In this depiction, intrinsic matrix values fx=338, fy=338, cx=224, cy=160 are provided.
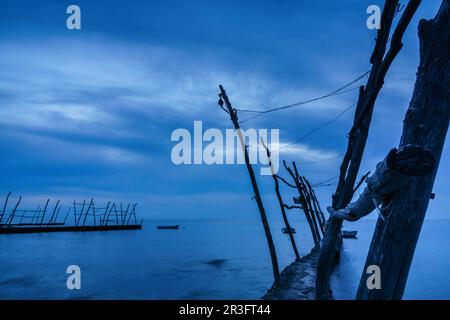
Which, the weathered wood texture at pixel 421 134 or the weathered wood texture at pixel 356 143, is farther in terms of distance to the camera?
the weathered wood texture at pixel 356 143

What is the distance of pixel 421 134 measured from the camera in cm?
261

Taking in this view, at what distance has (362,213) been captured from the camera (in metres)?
3.46

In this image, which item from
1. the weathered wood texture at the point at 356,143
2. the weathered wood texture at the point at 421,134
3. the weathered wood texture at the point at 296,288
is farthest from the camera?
the weathered wood texture at the point at 296,288

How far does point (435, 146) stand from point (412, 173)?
447 mm

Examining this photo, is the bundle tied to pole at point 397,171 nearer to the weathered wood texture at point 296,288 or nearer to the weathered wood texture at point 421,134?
the weathered wood texture at point 421,134

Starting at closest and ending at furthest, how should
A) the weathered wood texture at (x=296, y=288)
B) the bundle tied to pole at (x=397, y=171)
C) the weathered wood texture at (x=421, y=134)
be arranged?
the bundle tied to pole at (x=397, y=171) < the weathered wood texture at (x=421, y=134) < the weathered wood texture at (x=296, y=288)

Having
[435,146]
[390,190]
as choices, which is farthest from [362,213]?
[435,146]

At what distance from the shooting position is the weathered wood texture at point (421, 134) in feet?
8.56

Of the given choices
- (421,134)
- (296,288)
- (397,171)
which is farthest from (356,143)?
(296,288)

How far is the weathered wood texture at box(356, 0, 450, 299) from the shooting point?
2609mm

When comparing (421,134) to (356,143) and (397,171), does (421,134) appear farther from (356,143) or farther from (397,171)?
(356,143)

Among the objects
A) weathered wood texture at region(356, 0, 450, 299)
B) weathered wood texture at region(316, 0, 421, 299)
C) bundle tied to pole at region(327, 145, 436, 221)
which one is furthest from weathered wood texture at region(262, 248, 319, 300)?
bundle tied to pole at region(327, 145, 436, 221)

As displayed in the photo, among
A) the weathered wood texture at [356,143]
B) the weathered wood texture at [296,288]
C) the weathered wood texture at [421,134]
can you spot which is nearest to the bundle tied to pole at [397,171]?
the weathered wood texture at [421,134]
